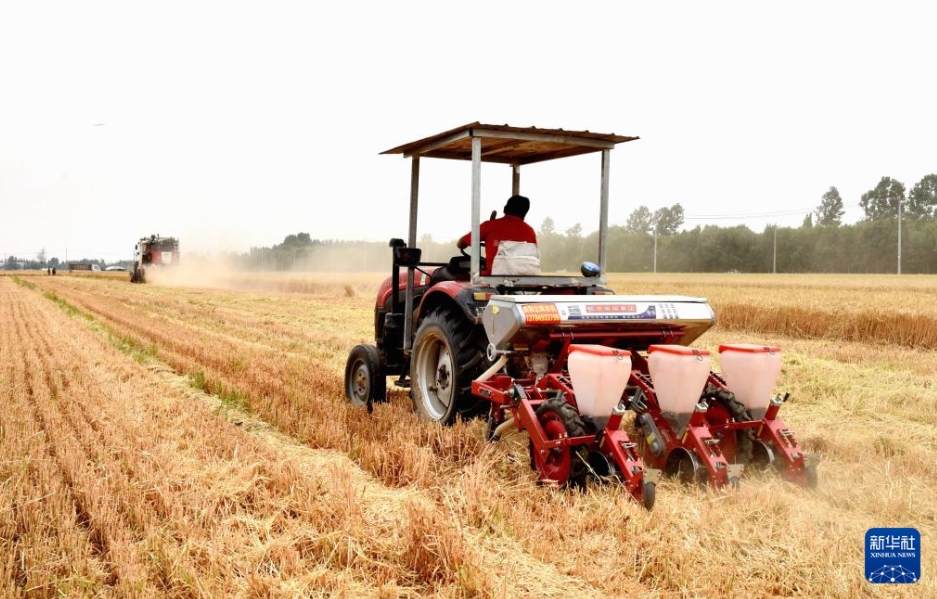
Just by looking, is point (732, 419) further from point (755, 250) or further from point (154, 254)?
point (755, 250)

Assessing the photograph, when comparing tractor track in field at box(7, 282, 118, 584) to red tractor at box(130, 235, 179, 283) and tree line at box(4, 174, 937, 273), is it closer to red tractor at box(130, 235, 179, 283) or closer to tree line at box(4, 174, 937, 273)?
red tractor at box(130, 235, 179, 283)

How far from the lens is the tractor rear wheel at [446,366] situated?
527 cm

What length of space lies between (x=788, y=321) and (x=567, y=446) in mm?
11267

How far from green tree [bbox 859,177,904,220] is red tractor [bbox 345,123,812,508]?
77157mm

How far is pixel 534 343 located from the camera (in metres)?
4.86

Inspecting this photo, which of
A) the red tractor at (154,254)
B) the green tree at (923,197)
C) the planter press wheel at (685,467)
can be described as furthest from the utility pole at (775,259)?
the planter press wheel at (685,467)

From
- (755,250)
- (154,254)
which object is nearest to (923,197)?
(755,250)

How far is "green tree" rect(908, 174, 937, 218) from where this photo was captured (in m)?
65.0

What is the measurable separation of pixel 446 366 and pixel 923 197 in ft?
241

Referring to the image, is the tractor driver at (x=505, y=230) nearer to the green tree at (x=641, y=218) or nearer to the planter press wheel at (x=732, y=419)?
the planter press wheel at (x=732, y=419)

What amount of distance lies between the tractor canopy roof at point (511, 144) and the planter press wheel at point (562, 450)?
2127 millimetres

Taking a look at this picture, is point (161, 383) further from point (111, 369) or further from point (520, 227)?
point (520, 227)

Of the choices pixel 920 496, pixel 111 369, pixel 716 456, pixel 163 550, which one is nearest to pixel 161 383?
pixel 111 369

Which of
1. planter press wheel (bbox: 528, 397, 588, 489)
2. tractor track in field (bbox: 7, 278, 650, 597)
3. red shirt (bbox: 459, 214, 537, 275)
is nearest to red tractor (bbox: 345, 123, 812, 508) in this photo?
planter press wheel (bbox: 528, 397, 588, 489)
